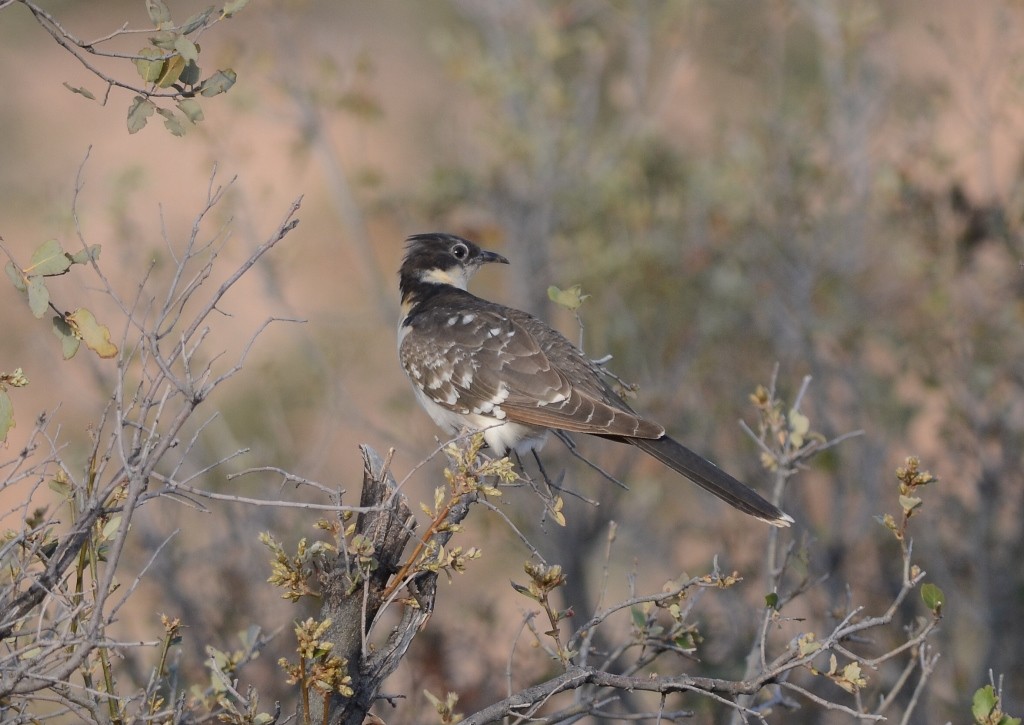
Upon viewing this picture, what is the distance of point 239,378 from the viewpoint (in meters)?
15.0

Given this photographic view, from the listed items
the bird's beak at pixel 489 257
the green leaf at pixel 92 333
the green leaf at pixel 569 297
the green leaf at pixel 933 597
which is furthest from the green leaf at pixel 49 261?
the bird's beak at pixel 489 257

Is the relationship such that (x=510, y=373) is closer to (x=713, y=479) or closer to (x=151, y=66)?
(x=713, y=479)

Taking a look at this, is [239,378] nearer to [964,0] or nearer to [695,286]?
[695,286]

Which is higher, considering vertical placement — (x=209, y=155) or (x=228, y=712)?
(x=209, y=155)

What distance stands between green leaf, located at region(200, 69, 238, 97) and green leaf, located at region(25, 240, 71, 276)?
0.52m

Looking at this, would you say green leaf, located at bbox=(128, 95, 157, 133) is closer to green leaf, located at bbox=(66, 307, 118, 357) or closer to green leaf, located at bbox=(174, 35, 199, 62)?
green leaf, located at bbox=(174, 35, 199, 62)

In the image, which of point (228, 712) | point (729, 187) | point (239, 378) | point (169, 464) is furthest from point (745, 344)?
point (239, 378)

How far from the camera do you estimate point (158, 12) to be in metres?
2.96

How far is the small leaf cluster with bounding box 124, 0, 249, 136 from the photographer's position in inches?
115

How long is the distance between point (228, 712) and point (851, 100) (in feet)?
22.9

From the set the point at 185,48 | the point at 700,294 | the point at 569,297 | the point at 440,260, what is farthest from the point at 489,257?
the point at 185,48

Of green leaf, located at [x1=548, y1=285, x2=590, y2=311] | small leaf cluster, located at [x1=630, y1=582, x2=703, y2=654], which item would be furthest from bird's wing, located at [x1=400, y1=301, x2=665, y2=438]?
small leaf cluster, located at [x1=630, y1=582, x2=703, y2=654]

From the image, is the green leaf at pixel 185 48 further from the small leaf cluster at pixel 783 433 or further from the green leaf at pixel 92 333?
the small leaf cluster at pixel 783 433

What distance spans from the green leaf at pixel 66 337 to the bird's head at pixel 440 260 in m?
3.54
